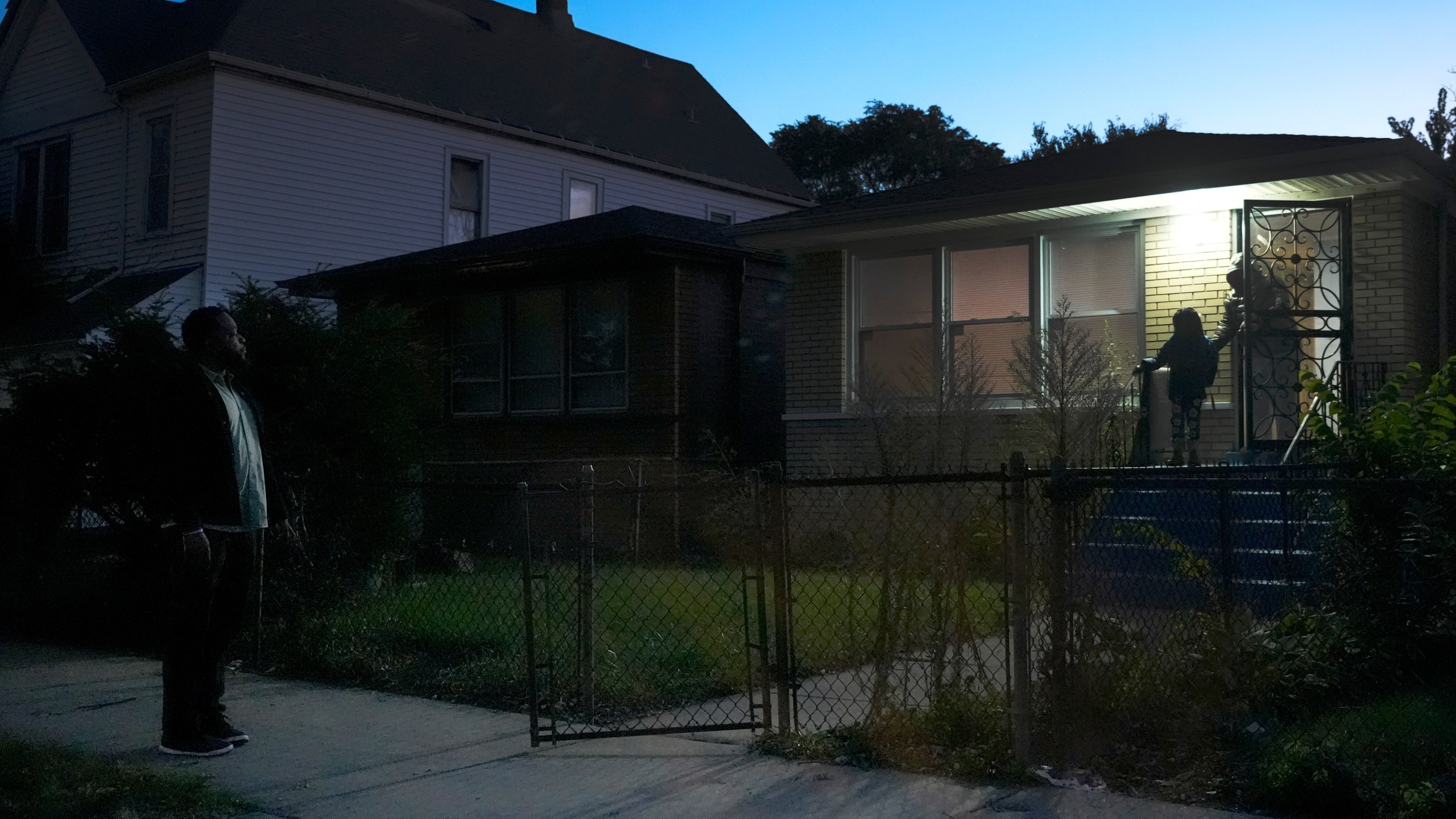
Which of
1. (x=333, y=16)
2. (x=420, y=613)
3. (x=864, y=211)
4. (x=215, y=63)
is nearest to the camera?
(x=420, y=613)

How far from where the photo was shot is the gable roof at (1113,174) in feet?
35.5

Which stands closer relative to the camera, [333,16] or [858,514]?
[858,514]

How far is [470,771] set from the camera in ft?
17.0

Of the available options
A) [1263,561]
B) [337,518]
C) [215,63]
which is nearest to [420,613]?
[337,518]

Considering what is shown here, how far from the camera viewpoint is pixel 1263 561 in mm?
7535

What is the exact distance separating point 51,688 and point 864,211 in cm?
875

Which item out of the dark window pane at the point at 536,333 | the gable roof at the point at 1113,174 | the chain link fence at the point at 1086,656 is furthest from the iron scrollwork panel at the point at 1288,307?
the dark window pane at the point at 536,333

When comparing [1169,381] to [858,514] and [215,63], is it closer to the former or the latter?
[858,514]

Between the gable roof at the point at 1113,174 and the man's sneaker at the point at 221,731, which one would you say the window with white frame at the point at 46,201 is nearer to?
the gable roof at the point at 1113,174

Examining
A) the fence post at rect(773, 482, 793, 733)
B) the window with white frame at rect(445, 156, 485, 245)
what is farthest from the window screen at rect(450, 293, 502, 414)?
the fence post at rect(773, 482, 793, 733)

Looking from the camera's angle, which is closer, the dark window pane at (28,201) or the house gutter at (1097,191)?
the house gutter at (1097,191)

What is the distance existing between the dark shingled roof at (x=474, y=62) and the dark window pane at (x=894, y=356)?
10.8 meters

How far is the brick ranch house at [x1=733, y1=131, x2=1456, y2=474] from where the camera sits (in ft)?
35.8

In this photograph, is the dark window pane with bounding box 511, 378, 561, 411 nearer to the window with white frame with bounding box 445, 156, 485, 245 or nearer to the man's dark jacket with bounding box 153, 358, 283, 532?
the window with white frame with bounding box 445, 156, 485, 245
